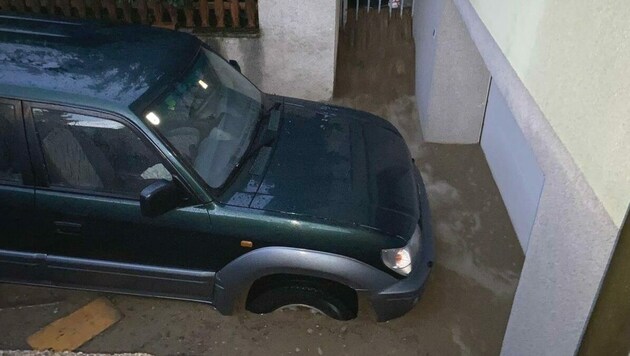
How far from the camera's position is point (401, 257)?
3438 mm

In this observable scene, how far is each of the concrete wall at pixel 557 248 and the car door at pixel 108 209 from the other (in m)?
1.93

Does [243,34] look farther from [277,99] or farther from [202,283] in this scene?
[202,283]

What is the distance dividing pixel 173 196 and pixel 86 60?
1184 mm

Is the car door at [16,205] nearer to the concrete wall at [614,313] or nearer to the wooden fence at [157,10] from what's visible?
the concrete wall at [614,313]

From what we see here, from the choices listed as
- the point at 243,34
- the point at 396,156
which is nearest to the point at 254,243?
the point at 396,156

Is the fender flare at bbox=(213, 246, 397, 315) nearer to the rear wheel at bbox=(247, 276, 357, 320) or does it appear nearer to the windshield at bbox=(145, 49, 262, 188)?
the rear wheel at bbox=(247, 276, 357, 320)

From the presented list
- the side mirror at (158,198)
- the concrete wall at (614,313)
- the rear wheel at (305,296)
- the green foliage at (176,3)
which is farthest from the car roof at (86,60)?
the concrete wall at (614,313)

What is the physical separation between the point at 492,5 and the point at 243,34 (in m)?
3.65

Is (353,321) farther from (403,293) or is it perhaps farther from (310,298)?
(403,293)

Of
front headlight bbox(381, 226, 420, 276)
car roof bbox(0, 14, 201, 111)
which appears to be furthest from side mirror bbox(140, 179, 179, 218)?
front headlight bbox(381, 226, 420, 276)

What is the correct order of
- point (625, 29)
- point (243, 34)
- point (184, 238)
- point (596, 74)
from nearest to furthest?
1. point (625, 29)
2. point (596, 74)
3. point (184, 238)
4. point (243, 34)

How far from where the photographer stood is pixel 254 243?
11.1 feet

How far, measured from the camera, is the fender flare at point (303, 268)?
333cm

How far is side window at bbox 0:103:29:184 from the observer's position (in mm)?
3287
